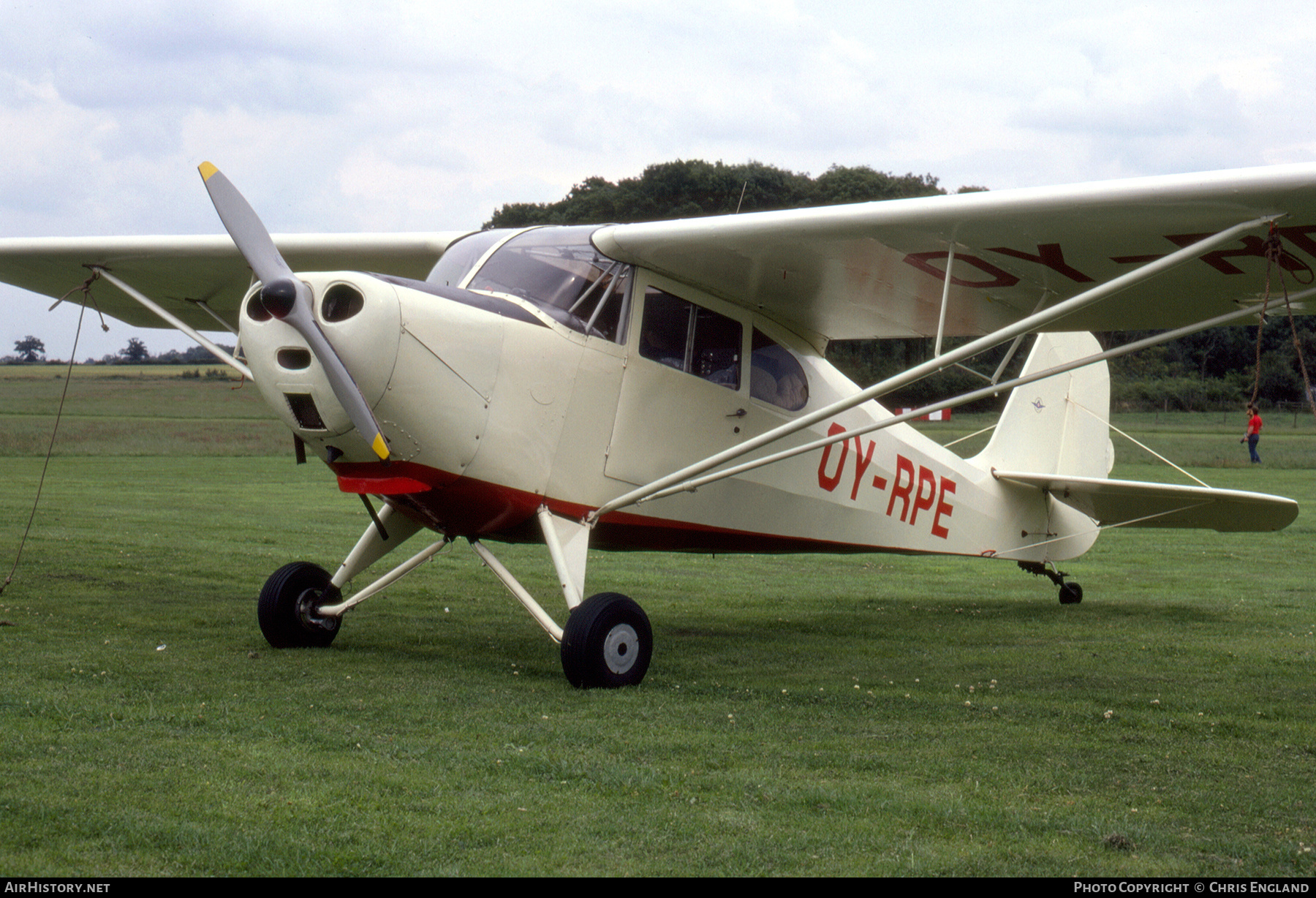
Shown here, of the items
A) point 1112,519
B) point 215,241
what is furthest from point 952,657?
point 215,241

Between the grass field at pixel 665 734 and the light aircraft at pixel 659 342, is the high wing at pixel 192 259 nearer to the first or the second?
the light aircraft at pixel 659 342

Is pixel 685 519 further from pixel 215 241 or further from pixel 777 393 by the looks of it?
pixel 215 241

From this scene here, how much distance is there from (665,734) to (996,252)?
3747mm

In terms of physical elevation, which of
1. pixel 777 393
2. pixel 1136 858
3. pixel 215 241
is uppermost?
pixel 215 241

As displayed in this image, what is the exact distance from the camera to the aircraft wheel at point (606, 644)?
21.7ft

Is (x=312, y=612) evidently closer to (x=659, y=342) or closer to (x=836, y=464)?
(x=659, y=342)

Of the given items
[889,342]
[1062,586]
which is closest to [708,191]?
[889,342]

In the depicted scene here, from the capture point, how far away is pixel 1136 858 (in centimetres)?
385

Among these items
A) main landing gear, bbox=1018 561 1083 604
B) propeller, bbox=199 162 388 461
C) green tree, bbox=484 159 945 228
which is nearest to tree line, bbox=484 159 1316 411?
green tree, bbox=484 159 945 228

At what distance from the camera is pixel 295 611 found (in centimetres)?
791

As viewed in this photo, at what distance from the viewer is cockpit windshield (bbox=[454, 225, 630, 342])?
7262 mm

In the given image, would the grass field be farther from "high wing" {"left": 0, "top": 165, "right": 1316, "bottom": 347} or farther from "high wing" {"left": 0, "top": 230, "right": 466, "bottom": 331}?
"high wing" {"left": 0, "top": 230, "right": 466, "bottom": 331}

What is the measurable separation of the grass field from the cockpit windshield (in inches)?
90.6

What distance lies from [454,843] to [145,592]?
743 cm
